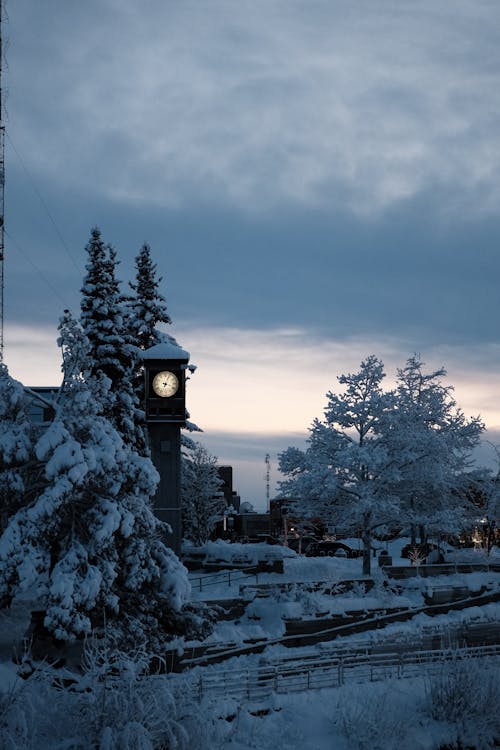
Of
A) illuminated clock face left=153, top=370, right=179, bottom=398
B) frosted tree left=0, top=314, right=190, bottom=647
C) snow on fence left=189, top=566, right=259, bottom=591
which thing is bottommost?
snow on fence left=189, top=566, right=259, bottom=591

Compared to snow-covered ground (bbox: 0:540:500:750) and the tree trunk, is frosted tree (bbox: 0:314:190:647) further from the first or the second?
the tree trunk

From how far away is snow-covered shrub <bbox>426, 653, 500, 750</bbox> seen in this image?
59.4 ft

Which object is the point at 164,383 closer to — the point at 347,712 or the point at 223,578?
the point at 223,578

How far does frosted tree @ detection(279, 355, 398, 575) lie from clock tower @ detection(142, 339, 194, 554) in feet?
25.6

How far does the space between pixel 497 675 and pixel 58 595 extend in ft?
34.9

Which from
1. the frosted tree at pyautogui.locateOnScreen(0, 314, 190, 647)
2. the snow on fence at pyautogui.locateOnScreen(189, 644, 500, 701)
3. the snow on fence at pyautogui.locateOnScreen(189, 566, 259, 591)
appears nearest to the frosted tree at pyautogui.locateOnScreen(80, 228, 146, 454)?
the snow on fence at pyautogui.locateOnScreen(189, 566, 259, 591)

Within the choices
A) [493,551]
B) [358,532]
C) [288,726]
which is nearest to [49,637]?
[288,726]

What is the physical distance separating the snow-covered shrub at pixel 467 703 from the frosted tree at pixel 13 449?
1128 centimetres

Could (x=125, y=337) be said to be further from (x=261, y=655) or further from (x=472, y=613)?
(x=472, y=613)

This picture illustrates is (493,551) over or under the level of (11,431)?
under

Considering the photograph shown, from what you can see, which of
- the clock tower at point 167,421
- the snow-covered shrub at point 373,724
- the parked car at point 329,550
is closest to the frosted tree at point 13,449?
the snow-covered shrub at point 373,724

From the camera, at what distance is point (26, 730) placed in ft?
40.0

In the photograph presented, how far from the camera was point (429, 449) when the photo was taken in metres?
39.1

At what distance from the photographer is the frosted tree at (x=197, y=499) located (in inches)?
1921
